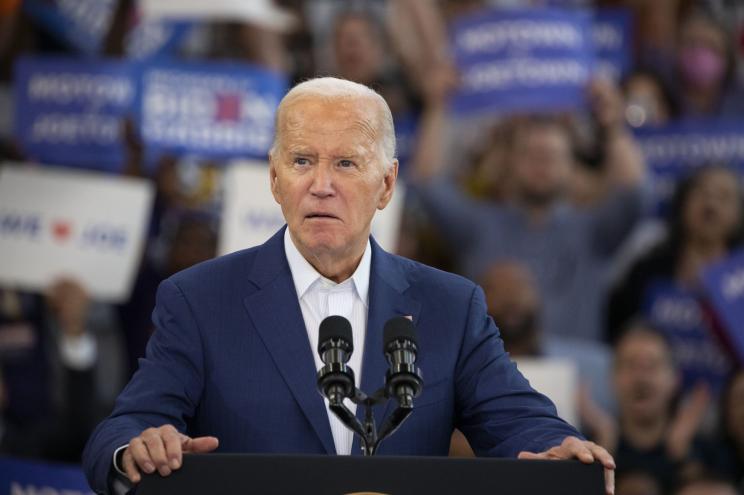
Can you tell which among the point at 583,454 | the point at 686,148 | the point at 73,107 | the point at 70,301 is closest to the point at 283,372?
the point at 583,454

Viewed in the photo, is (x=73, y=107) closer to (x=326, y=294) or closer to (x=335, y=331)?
(x=326, y=294)

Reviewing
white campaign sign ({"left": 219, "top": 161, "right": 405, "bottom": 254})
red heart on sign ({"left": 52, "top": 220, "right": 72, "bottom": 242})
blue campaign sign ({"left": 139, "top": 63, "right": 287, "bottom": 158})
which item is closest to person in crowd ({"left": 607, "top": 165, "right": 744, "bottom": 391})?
white campaign sign ({"left": 219, "top": 161, "right": 405, "bottom": 254})

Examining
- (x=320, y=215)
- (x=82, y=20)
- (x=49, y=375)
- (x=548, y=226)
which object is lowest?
(x=49, y=375)

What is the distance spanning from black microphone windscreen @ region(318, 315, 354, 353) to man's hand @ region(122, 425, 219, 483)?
0.25 m

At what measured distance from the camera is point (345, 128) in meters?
2.72

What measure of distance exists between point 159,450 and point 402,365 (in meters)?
0.41

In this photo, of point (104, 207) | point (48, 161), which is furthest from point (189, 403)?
point (48, 161)

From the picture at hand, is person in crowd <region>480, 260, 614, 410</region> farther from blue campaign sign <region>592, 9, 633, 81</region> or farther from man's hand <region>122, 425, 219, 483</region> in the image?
man's hand <region>122, 425, 219, 483</region>

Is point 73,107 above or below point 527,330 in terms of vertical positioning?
above

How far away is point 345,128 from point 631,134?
177 inches

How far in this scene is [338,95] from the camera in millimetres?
2721

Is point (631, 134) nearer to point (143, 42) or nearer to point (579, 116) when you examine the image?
point (579, 116)

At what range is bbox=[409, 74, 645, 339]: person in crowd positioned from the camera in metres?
6.41

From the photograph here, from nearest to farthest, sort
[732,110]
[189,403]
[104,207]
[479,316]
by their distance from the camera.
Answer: [189,403]
[479,316]
[104,207]
[732,110]
